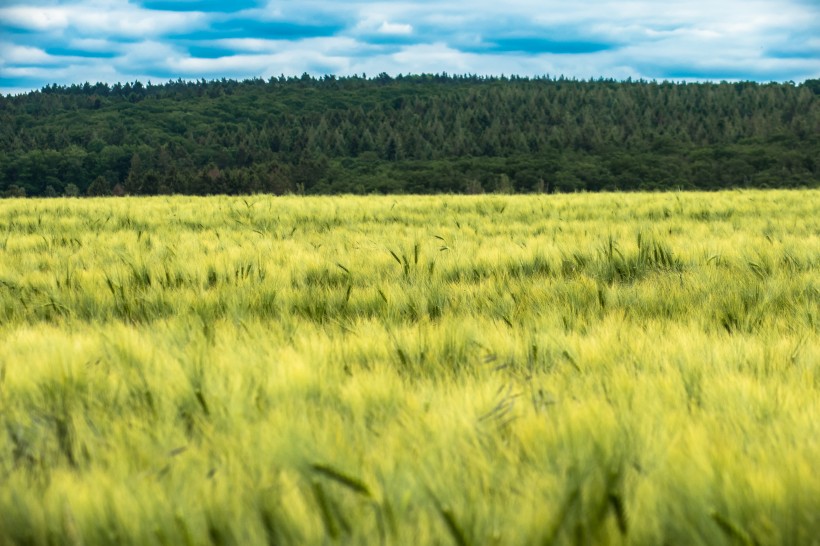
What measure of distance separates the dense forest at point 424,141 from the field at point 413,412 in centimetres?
6661

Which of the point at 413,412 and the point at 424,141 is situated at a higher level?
the point at 424,141

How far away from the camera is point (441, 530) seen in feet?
3.34

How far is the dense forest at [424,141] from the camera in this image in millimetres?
97625

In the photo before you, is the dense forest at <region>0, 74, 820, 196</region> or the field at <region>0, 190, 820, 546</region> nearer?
the field at <region>0, 190, 820, 546</region>

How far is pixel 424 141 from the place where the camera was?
140m

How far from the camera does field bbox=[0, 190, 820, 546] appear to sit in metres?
1.05

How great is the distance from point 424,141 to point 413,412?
14078cm

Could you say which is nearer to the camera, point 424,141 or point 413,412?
point 413,412

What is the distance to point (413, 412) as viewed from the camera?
57.2 inches

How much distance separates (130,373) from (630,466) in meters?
1.22

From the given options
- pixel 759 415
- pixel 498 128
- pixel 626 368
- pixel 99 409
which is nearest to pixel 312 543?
pixel 99 409

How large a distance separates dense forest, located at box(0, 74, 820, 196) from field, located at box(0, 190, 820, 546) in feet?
219

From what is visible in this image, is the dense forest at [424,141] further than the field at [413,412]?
Yes

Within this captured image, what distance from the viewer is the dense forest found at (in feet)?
320
